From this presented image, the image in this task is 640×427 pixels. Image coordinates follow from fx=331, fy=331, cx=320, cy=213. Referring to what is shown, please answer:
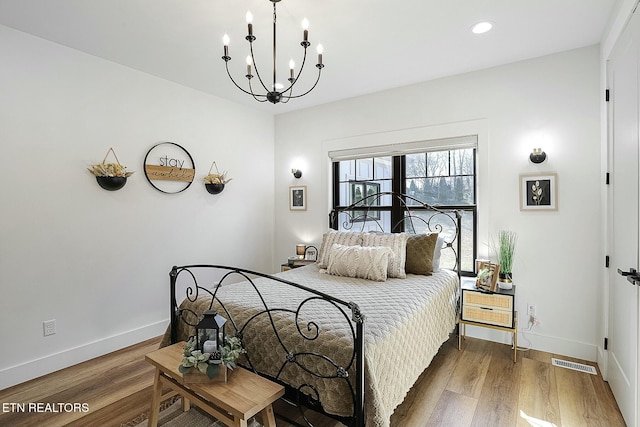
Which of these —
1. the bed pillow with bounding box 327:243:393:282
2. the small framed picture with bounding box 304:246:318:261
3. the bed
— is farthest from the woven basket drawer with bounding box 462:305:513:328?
the small framed picture with bounding box 304:246:318:261

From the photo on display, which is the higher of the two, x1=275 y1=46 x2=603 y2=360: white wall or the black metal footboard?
x1=275 y1=46 x2=603 y2=360: white wall

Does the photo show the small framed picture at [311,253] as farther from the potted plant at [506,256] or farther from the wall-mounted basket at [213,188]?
the potted plant at [506,256]

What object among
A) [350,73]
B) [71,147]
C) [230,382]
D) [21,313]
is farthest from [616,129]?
[21,313]

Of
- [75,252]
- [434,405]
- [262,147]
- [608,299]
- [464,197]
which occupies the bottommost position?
[434,405]

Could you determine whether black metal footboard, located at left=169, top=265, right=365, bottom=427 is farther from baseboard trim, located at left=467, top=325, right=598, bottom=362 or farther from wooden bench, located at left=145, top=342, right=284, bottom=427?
baseboard trim, located at left=467, top=325, right=598, bottom=362

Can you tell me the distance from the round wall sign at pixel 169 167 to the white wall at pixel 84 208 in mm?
70

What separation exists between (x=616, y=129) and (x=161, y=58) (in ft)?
12.0

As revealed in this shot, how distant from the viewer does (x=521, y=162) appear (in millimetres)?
3043

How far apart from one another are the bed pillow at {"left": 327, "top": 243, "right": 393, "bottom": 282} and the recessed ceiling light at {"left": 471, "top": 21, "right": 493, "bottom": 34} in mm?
1873

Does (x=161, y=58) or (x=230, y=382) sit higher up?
(x=161, y=58)

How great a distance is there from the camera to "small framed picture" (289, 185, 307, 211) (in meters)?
4.46

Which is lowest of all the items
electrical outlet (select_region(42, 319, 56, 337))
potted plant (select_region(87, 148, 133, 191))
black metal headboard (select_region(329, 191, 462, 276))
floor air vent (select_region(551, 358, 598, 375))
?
floor air vent (select_region(551, 358, 598, 375))

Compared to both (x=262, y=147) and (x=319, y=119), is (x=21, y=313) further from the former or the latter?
(x=319, y=119)

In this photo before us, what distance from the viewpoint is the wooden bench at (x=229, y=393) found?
4.69ft
